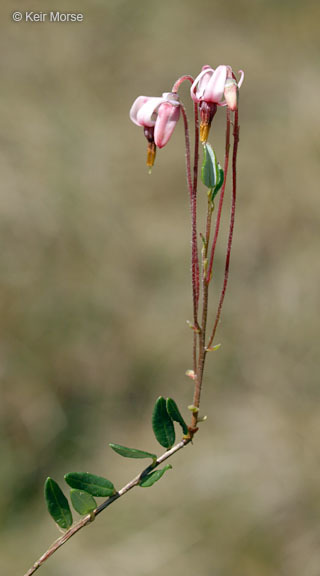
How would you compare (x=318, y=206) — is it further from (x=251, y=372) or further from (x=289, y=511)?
(x=289, y=511)

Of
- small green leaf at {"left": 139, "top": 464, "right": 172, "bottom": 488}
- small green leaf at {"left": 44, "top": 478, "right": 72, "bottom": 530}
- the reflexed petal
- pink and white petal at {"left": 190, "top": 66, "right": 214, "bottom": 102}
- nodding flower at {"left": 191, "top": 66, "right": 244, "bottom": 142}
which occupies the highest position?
the reflexed petal

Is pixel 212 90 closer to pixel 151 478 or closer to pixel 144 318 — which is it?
pixel 151 478

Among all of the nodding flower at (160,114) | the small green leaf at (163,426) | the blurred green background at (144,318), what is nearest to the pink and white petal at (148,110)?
the nodding flower at (160,114)

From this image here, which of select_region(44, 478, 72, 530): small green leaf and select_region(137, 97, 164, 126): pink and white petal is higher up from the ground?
select_region(137, 97, 164, 126): pink and white petal

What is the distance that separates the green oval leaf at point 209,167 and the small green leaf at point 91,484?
1.00ft

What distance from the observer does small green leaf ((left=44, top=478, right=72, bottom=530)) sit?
0.67 m

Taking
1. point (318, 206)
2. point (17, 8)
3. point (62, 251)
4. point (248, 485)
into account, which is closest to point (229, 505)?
point (248, 485)

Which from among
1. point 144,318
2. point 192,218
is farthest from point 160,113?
point 144,318

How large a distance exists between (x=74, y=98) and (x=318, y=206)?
1.76m

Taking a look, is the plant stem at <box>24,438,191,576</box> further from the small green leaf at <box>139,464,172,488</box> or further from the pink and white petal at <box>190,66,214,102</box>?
the pink and white petal at <box>190,66,214,102</box>

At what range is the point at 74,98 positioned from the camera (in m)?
4.40

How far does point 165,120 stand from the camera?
0.63 m

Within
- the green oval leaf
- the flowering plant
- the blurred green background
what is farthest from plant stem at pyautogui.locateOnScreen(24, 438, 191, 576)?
the blurred green background

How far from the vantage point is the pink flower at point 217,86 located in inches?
23.7
